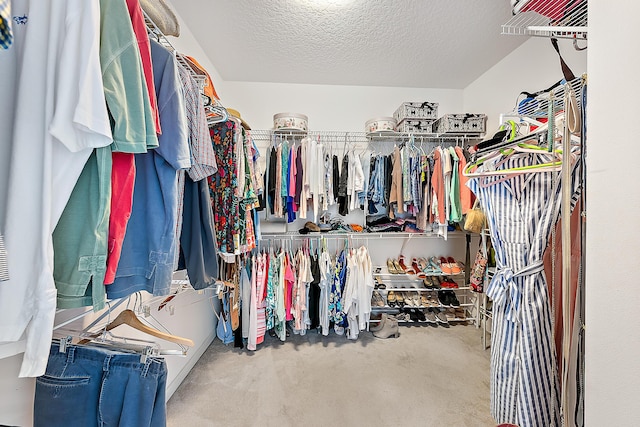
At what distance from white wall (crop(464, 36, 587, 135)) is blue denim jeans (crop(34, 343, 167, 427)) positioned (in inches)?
118

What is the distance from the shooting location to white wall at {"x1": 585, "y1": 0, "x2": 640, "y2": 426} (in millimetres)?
515

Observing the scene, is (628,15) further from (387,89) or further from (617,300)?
(387,89)

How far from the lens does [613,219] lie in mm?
553

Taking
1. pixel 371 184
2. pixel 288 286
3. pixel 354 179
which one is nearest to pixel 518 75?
pixel 371 184

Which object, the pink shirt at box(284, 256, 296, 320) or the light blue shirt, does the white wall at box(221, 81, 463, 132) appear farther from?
the light blue shirt

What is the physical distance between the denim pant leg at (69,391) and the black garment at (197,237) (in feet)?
1.19

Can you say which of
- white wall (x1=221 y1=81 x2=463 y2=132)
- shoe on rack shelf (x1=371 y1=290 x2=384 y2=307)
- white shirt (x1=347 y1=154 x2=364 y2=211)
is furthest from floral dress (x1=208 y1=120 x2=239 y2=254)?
shoe on rack shelf (x1=371 y1=290 x2=384 y2=307)

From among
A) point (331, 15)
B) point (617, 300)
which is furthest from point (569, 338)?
point (331, 15)

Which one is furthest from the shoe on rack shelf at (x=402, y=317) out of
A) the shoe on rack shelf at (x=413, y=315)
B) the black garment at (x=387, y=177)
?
the black garment at (x=387, y=177)

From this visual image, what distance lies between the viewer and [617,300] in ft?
1.77

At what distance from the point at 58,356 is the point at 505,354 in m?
1.65

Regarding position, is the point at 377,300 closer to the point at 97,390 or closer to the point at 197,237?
the point at 197,237

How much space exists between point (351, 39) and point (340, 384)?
283 centimetres

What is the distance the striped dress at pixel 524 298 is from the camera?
98 centimetres
